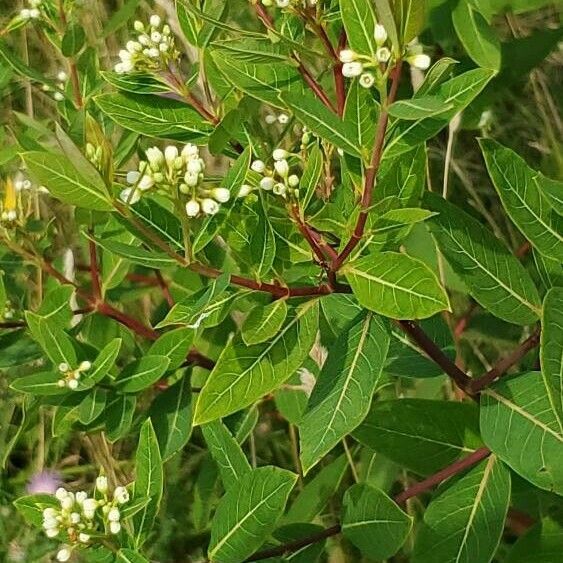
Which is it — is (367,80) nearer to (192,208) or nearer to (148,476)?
(192,208)

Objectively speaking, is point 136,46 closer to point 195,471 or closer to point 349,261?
point 349,261

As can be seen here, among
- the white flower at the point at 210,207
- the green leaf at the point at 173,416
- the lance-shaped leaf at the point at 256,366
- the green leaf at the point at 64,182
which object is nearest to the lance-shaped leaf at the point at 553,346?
the lance-shaped leaf at the point at 256,366

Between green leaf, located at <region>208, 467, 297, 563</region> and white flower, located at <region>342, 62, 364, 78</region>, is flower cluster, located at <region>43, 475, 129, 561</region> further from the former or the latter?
white flower, located at <region>342, 62, 364, 78</region>

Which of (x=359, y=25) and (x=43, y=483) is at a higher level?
(x=359, y=25)

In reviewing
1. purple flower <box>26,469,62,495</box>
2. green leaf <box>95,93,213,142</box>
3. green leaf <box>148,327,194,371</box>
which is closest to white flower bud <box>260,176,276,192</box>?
green leaf <box>95,93,213,142</box>

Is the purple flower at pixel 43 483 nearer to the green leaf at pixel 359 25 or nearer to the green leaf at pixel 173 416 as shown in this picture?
the green leaf at pixel 173 416

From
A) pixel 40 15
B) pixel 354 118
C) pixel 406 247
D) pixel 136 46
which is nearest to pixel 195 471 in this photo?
pixel 406 247

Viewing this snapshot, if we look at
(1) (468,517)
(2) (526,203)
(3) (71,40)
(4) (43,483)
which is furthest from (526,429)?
(4) (43,483)
